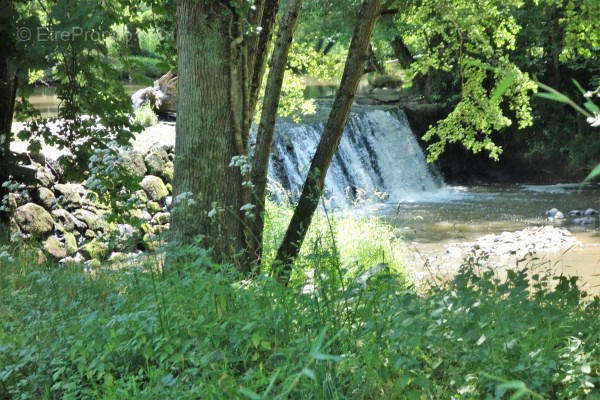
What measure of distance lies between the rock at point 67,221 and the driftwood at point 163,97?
17.7ft

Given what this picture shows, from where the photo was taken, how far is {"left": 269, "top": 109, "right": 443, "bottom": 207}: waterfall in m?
14.9

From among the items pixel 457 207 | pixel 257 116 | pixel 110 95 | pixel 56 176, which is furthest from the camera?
pixel 457 207

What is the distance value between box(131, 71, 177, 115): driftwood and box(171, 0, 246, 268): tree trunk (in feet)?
35.7

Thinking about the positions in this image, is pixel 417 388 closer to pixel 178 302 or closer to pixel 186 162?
pixel 178 302

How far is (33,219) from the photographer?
33.6 ft

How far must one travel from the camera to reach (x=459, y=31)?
7.52 metres

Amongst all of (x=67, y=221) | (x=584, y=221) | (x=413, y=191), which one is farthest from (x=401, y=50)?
(x=67, y=221)

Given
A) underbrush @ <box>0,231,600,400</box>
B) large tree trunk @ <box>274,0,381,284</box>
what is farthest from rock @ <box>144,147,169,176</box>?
underbrush @ <box>0,231,600,400</box>

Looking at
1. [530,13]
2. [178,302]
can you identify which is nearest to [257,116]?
[530,13]

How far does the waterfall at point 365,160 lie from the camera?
14867 mm

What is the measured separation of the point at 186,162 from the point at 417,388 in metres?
2.93

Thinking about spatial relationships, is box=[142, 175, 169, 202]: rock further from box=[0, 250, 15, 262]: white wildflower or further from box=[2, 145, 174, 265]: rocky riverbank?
box=[0, 250, 15, 262]: white wildflower

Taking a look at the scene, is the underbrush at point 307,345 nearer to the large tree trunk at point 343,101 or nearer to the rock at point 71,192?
the large tree trunk at point 343,101

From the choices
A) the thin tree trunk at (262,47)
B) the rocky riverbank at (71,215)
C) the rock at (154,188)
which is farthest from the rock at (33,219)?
the thin tree trunk at (262,47)
